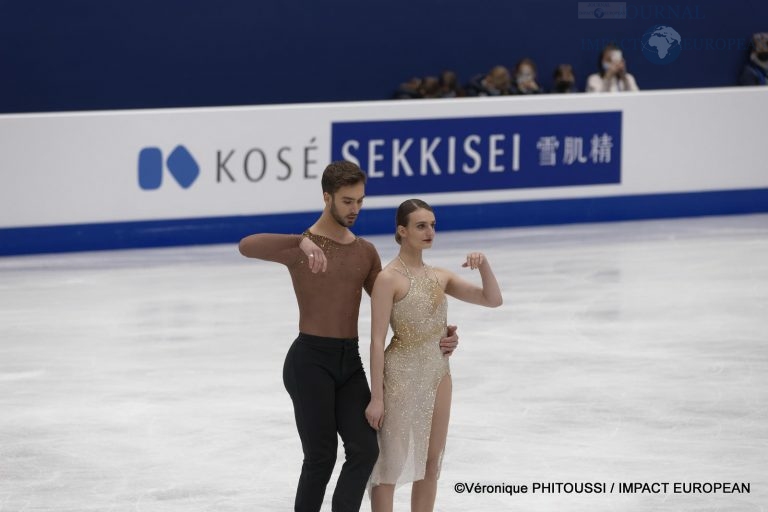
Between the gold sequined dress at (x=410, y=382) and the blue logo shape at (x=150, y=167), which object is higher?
the gold sequined dress at (x=410, y=382)

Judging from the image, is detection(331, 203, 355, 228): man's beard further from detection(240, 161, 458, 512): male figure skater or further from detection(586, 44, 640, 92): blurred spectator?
detection(586, 44, 640, 92): blurred spectator

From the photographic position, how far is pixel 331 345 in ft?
16.5

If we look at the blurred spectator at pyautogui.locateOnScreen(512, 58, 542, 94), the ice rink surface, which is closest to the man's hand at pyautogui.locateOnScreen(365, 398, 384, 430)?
the ice rink surface

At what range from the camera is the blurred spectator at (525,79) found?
16.0m

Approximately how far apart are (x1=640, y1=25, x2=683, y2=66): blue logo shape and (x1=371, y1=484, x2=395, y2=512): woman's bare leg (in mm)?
13864

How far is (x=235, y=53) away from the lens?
1622 cm

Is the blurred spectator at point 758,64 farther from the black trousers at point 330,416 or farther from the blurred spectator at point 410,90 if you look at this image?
the black trousers at point 330,416

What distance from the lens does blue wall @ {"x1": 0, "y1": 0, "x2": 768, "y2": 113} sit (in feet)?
50.4

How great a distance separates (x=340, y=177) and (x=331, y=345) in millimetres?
556

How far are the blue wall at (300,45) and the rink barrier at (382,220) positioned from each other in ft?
10.6

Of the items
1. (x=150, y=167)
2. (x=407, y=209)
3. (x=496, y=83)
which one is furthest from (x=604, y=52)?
(x=407, y=209)

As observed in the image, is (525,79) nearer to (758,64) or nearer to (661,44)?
(661,44)

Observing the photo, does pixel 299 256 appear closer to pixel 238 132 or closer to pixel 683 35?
pixel 238 132

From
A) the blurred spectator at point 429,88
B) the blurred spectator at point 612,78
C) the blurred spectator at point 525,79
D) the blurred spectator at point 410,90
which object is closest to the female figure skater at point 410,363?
the blurred spectator at point 429,88
